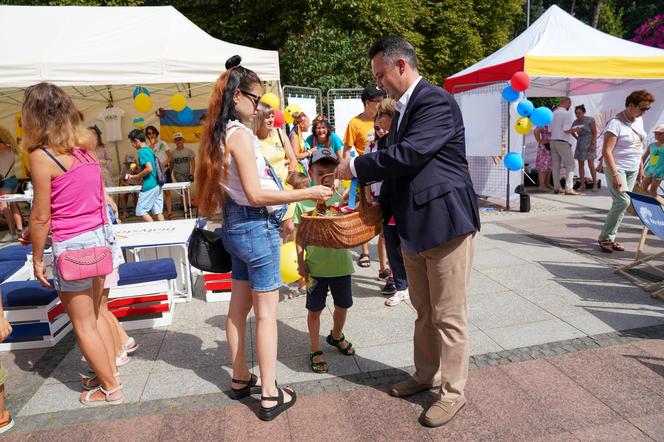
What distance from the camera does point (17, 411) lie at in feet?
10.1

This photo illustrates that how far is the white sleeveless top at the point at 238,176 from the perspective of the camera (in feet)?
8.43

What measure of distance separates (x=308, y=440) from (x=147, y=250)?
3527mm

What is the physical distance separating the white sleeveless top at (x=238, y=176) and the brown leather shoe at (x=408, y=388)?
55.2 inches

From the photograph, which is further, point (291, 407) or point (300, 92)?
point (300, 92)

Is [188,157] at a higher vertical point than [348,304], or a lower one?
higher

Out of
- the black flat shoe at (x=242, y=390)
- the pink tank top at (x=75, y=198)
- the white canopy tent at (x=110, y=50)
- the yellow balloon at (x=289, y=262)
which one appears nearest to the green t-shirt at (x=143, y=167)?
the white canopy tent at (x=110, y=50)

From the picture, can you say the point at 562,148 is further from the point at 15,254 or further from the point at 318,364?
the point at 15,254

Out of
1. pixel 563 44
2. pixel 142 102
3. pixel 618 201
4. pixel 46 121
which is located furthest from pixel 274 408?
pixel 563 44

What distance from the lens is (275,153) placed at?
4.92m

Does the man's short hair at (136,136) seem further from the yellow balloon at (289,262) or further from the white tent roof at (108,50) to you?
the yellow balloon at (289,262)

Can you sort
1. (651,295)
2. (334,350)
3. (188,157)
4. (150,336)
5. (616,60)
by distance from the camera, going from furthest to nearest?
(188,157) → (616,60) → (651,295) → (150,336) → (334,350)

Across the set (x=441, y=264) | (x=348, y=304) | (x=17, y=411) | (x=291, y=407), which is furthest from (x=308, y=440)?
(x=17, y=411)

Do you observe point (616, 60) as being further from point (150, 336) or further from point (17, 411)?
point (17, 411)

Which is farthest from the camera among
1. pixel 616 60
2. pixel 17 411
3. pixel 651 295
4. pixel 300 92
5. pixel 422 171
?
pixel 300 92
